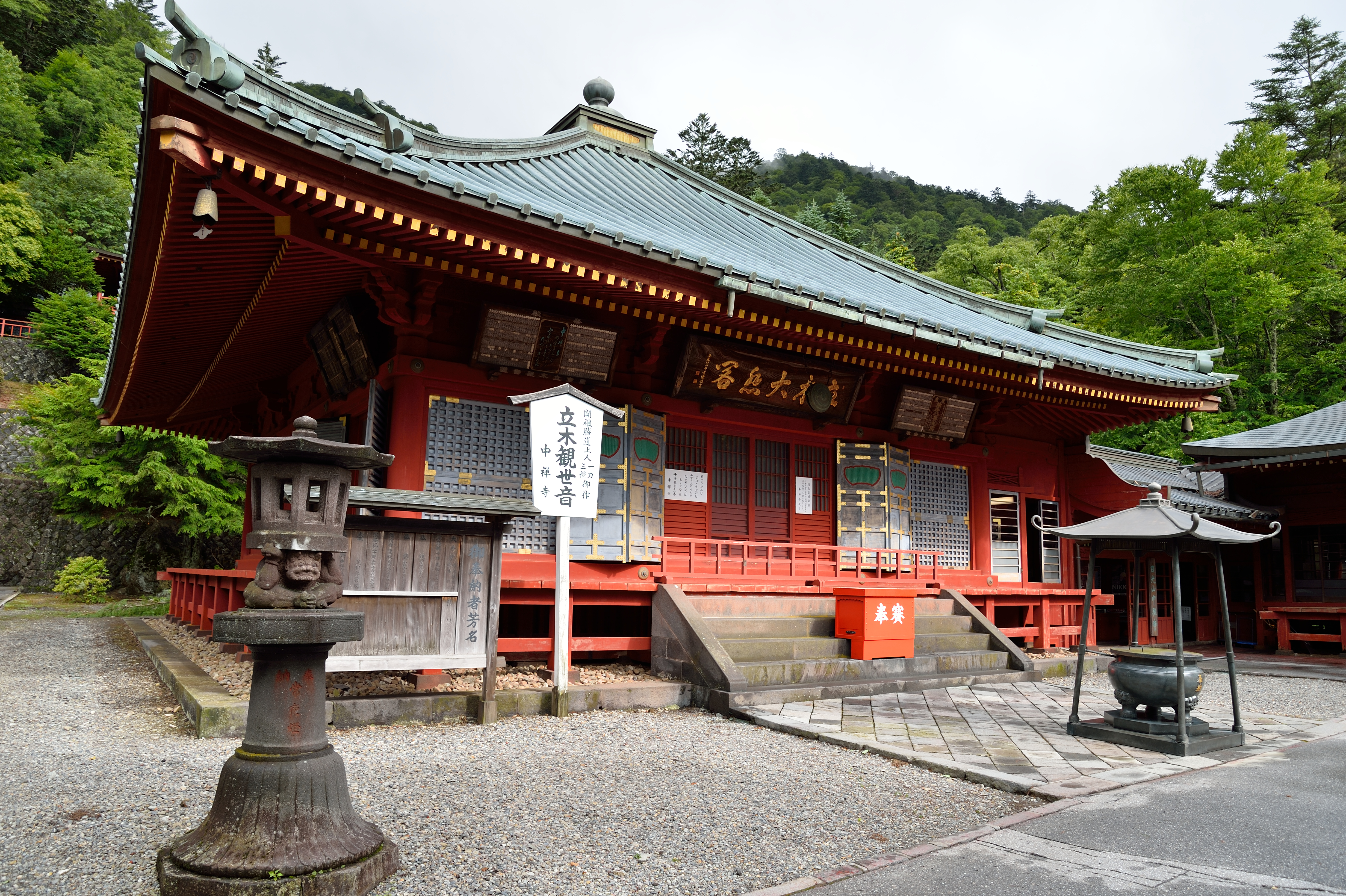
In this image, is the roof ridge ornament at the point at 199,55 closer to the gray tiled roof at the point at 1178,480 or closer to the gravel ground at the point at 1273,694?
the gravel ground at the point at 1273,694

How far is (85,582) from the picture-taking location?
70.8 feet

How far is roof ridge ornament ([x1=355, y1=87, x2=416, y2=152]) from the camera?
669 centimetres

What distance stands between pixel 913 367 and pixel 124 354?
10.5 meters

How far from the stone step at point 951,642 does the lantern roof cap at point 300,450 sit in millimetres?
7452

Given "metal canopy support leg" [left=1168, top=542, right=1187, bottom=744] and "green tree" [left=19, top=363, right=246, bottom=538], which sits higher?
"green tree" [left=19, top=363, right=246, bottom=538]

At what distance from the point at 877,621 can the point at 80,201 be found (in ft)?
122

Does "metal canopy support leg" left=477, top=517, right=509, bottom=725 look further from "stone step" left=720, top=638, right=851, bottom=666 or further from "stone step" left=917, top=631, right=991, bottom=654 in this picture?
"stone step" left=917, top=631, right=991, bottom=654

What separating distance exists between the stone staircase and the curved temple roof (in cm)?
354

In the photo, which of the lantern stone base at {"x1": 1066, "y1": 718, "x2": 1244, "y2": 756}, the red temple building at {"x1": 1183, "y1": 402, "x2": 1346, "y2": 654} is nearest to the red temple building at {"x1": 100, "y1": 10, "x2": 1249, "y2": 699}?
the lantern stone base at {"x1": 1066, "y1": 718, "x2": 1244, "y2": 756}

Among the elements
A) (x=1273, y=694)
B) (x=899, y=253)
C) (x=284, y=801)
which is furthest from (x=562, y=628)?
(x=899, y=253)

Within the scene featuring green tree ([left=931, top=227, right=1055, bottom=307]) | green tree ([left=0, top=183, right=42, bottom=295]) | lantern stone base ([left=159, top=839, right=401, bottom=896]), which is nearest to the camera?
lantern stone base ([left=159, top=839, right=401, bottom=896])

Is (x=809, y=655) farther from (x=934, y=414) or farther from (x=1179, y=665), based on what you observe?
(x=934, y=414)

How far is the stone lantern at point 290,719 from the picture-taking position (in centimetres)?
293

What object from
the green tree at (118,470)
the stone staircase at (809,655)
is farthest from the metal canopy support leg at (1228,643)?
the green tree at (118,470)
